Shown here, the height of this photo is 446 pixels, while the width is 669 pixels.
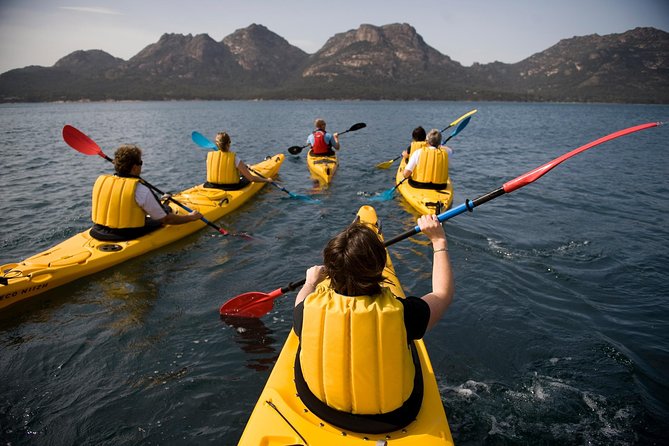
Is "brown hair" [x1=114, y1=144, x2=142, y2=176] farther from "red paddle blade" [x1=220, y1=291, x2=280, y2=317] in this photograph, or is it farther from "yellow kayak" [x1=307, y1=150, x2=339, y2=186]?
"yellow kayak" [x1=307, y1=150, x2=339, y2=186]

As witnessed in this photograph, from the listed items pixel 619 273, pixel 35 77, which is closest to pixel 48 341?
pixel 619 273

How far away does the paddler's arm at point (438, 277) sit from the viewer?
102 inches

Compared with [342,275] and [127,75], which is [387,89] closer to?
[127,75]

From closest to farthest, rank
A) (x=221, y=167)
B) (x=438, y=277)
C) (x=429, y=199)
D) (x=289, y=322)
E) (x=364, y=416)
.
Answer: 1. (x=364, y=416)
2. (x=438, y=277)
3. (x=289, y=322)
4. (x=429, y=199)
5. (x=221, y=167)

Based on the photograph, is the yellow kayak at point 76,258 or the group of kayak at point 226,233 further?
the yellow kayak at point 76,258

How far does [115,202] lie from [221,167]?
3.59 metres

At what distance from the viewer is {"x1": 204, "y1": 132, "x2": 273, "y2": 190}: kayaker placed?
9406mm

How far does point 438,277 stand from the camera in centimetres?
274

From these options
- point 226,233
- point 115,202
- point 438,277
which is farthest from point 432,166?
point 438,277

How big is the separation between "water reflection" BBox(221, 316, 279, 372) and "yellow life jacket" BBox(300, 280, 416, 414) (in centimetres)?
211

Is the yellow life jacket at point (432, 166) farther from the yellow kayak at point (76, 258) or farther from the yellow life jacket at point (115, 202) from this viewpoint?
the yellow life jacket at point (115, 202)

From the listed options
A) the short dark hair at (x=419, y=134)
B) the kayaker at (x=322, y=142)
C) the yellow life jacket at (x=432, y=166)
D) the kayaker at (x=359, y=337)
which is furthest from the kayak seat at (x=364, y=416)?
the kayaker at (x=322, y=142)

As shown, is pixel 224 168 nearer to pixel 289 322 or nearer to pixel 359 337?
pixel 289 322

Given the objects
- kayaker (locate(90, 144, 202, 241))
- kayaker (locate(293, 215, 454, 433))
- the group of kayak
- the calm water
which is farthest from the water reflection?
kayaker (locate(90, 144, 202, 241))
